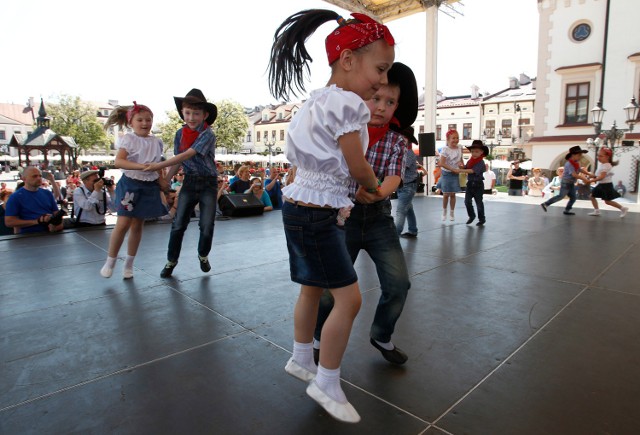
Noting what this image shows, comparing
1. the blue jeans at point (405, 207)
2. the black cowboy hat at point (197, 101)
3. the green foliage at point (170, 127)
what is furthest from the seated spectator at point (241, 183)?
the green foliage at point (170, 127)

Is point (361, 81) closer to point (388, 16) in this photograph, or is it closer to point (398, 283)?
point (398, 283)

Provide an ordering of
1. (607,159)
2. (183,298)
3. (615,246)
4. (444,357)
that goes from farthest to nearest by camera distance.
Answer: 1. (607,159)
2. (615,246)
3. (183,298)
4. (444,357)

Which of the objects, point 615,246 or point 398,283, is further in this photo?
point 615,246

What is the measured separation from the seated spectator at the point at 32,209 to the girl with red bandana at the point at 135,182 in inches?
126

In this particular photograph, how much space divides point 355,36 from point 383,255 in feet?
3.37

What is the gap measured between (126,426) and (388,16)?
1564 cm

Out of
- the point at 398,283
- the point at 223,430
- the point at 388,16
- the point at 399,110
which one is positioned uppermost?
the point at 388,16

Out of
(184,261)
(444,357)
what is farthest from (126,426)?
(184,261)

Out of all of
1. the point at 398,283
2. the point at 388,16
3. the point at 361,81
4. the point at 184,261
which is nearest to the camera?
the point at 361,81

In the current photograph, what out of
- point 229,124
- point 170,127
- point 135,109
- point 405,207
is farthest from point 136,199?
point 170,127

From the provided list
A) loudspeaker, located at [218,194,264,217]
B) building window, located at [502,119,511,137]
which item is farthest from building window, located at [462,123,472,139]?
loudspeaker, located at [218,194,264,217]

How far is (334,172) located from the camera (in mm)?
1565

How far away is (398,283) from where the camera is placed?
78.7 inches

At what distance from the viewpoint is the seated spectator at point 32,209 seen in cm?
586
